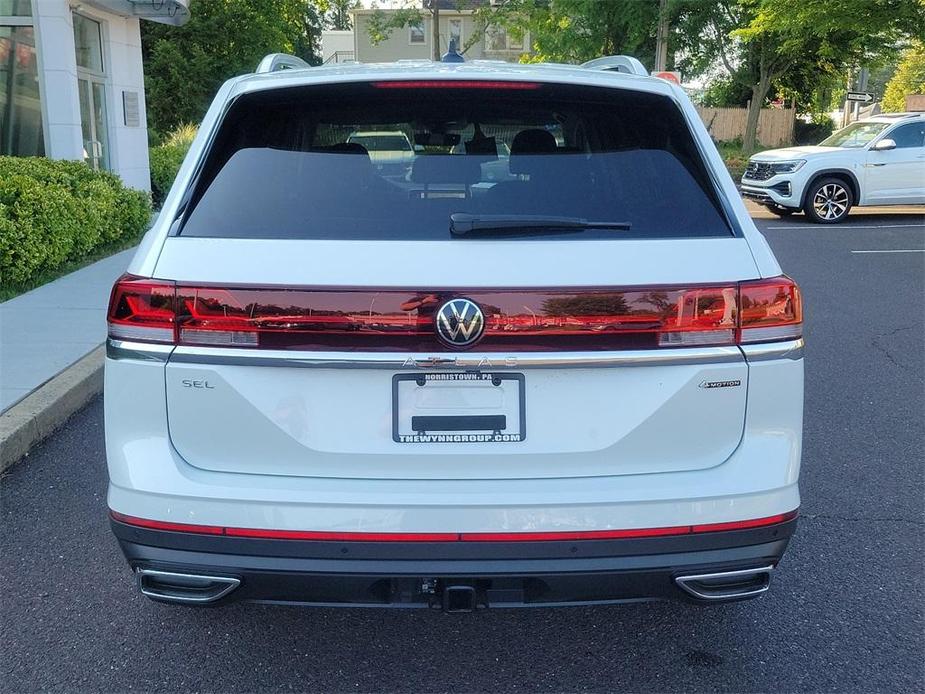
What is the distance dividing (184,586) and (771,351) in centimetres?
178

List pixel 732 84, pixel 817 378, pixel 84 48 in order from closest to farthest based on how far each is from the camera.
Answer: pixel 817 378, pixel 84 48, pixel 732 84

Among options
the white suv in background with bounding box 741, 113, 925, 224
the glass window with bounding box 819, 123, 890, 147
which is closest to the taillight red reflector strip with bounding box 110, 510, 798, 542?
the white suv in background with bounding box 741, 113, 925, 224

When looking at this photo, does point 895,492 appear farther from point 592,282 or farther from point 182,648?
point 182,648

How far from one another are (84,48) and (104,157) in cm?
177

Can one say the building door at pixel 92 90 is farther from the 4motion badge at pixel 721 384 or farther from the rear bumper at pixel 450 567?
the 4motion badge at pixel 721 384

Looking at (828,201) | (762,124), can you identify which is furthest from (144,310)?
(762,124)

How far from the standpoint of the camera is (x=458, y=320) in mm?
2332

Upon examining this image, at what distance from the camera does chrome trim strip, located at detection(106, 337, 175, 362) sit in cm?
243

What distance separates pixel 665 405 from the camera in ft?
7.95

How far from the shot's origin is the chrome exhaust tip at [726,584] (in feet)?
8.22

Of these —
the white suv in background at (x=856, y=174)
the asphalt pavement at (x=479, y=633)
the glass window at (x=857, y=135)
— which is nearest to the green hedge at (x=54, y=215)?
the asphalt pavement at (x=479, y=633)

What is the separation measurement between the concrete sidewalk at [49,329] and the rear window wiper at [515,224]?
380 cm

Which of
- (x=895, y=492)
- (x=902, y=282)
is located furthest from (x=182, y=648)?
(x=902, y=282)

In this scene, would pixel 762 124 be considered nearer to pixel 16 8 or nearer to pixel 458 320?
pixel 16 8
